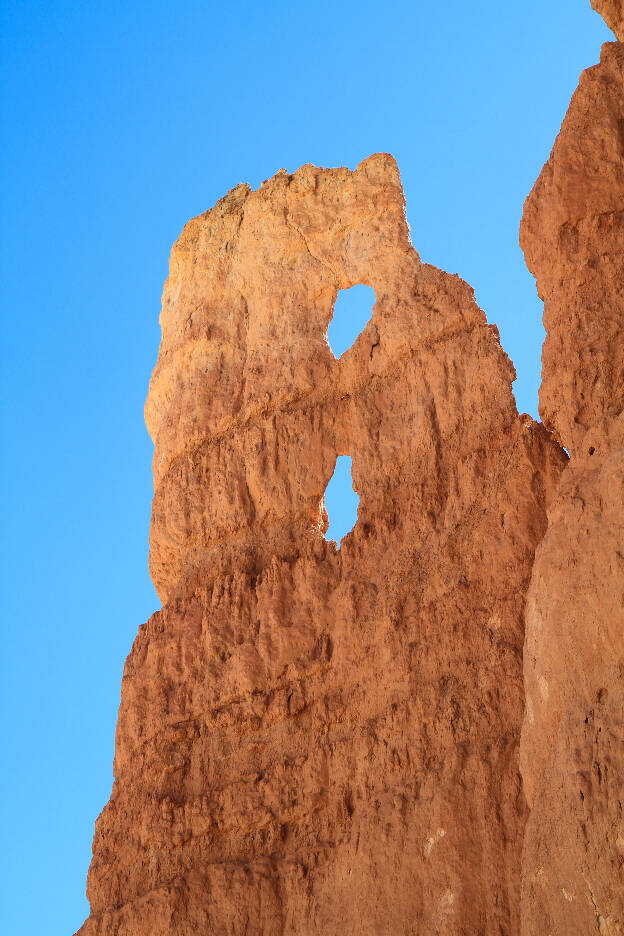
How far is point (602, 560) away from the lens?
1073cm

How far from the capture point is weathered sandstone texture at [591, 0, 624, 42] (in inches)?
579

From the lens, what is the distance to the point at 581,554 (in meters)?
11.0

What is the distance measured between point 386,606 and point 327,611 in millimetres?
1282

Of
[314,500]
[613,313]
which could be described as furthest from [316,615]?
[613,313]

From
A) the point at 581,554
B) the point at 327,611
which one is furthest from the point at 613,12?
the point at 327,611

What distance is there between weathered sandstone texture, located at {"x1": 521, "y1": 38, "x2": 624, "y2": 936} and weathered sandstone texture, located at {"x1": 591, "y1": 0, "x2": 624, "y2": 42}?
1.41 feet

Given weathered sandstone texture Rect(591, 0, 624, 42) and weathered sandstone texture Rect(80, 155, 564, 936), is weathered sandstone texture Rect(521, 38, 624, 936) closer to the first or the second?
weathered sandstone texture Rect(591, 0, 624, 42)

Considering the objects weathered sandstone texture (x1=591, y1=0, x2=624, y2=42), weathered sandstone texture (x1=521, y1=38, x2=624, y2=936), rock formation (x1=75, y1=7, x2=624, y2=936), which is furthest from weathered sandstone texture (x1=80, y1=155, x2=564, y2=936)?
weathered sandstone texture (x1=591, y1=0, x2=624, y2=42)

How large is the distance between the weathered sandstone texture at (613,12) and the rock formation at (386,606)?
0.05m

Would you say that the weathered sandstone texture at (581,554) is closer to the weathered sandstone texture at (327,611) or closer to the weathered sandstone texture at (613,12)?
the weathered sandstone texture at (613,12)

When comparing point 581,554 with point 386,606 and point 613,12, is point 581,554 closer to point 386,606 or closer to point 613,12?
point 386,606

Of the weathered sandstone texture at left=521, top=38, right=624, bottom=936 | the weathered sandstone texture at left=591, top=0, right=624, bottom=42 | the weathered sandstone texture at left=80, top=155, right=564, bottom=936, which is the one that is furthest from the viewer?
the weathered sandstone texture at left=591, top=0, right=624, bottom=42

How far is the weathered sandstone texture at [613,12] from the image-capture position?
14703 millimetres

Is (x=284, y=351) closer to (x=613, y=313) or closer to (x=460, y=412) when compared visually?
(x=460, y=412)
